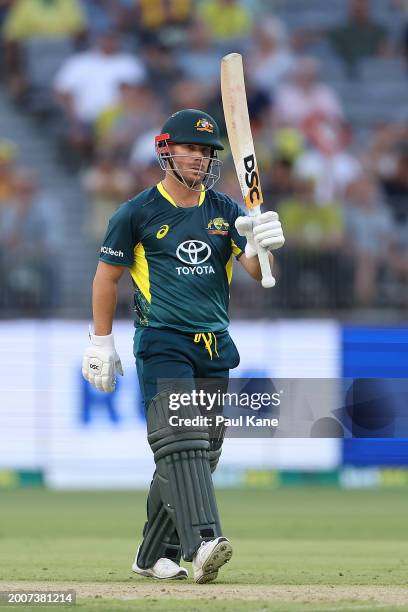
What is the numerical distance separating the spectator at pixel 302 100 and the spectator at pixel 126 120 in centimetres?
145

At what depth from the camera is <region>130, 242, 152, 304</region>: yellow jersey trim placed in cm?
609

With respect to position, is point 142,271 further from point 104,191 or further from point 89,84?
point 89,84

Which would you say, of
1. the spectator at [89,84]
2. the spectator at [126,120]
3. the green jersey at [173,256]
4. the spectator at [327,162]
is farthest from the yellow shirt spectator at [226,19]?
the green jersey at [173,256]

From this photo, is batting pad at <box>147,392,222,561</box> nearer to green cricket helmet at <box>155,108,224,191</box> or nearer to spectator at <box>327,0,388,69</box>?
green cricket helmet at <box>155,108,224,191</box>

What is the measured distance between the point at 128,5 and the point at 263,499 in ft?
23.6

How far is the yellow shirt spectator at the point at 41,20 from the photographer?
52.9 feet

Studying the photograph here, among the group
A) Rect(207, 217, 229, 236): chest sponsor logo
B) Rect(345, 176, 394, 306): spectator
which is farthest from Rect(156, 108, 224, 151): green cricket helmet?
Rect(345, 176, 394, 306): spectator

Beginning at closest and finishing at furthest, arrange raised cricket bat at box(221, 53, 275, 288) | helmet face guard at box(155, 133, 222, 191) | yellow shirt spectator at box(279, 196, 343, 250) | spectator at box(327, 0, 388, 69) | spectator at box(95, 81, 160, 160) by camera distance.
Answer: raised cricket bat at box(221, 53, 275, 288) → helmet face guard at box(155, 133, 222, 191) → yellow shirt spectator at box(279, 196, 343, 250) → spectator at box(95, 81, 160, 160) → spectator at box(327, 0, 388, 69)

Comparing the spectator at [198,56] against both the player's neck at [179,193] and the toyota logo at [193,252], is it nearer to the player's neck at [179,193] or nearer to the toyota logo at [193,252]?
the player's neck at [179,193]

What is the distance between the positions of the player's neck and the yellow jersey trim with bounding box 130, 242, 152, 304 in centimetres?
27

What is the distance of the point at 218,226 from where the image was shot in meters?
6.12

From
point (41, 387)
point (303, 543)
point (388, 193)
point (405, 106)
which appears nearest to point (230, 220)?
point (303, 543)

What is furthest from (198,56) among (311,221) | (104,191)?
(311,221)

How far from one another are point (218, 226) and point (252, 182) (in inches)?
10.2
